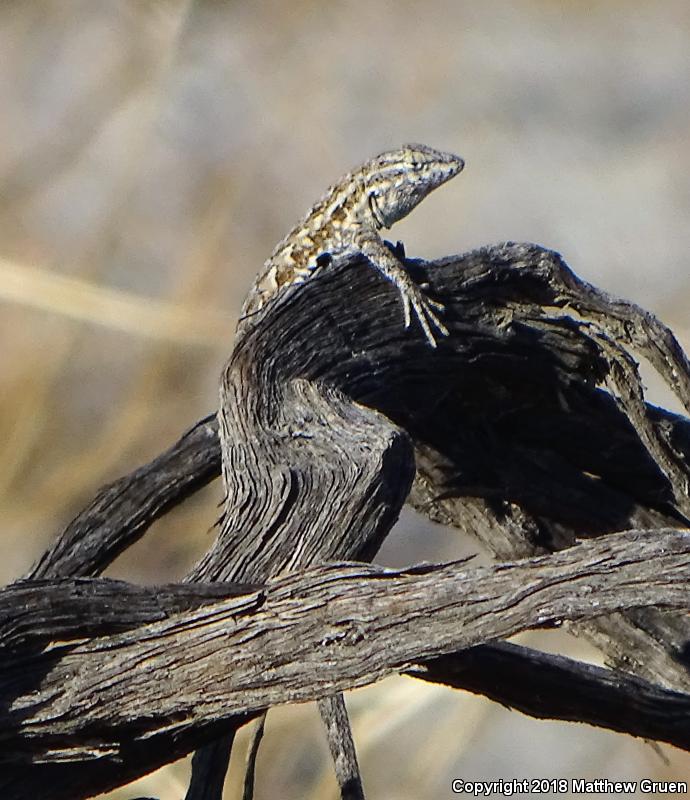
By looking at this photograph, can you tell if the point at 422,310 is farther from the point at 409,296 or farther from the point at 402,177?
the point at 402,177

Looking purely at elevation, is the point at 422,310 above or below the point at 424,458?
above

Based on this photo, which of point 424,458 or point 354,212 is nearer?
point 424,458

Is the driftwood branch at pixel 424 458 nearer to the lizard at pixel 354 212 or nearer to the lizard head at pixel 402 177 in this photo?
the lizard at pixel 354 212

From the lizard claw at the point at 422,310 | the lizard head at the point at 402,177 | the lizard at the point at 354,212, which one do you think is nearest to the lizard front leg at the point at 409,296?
the lizard claw at the point at 422,310

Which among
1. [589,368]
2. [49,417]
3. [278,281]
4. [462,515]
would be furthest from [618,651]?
[49,417]

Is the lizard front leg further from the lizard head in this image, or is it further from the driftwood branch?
the lizard head

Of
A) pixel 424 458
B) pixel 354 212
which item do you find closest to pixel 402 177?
pixel 354 212

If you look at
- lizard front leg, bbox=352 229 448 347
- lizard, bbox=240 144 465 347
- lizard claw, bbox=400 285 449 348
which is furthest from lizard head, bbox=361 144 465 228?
lizard claw, bbox=400 285 449 348
